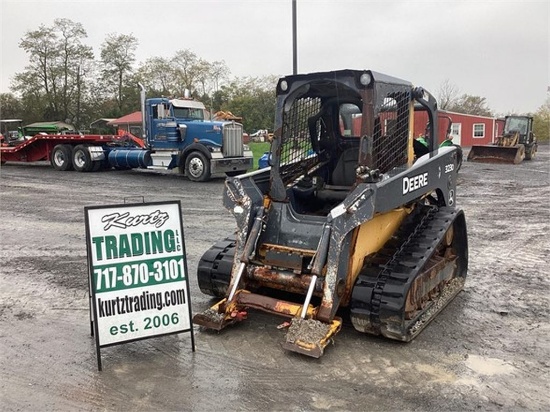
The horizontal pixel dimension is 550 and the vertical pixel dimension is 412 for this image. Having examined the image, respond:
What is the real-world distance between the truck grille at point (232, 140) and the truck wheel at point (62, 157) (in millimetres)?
6938

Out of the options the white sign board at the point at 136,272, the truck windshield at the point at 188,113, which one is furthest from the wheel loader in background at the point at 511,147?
the white sign board at the point at 136,272

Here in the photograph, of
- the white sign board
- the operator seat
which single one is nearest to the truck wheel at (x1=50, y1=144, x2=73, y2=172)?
the operator seat

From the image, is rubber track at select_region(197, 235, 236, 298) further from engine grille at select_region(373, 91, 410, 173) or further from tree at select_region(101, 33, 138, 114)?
tree at select_region(101, 33, 138, 114)

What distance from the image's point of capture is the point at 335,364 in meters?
4.20

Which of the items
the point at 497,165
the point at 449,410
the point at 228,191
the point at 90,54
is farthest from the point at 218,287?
the point at 90,54

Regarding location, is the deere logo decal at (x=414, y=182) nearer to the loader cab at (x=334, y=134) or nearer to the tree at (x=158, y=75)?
the loader cab at (x=334, y=134)

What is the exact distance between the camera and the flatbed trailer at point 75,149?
20.1 metres

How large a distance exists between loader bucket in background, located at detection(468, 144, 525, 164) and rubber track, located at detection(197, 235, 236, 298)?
1008 inches

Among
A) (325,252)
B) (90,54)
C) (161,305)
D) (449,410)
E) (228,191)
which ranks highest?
(90,54)

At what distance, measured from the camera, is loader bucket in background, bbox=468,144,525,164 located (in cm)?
2767

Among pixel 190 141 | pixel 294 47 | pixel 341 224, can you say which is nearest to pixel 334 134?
pixel 341 224

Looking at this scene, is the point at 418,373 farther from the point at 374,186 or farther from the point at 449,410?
the point at 374,186

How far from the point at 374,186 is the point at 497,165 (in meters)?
24.8

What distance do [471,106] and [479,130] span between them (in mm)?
21039
